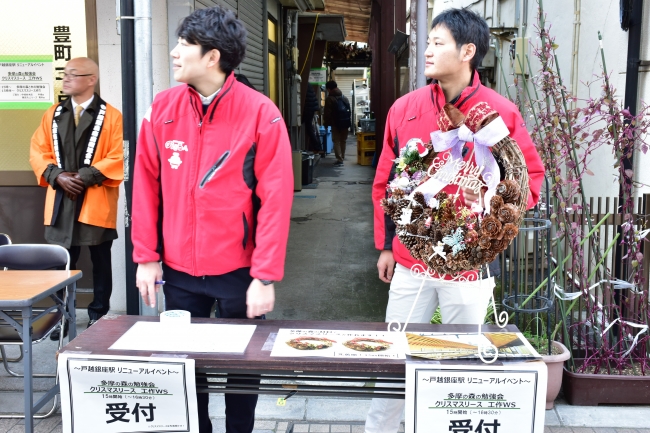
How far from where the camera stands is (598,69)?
568cm

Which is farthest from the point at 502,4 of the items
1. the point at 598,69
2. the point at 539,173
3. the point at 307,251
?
the point at 539,173

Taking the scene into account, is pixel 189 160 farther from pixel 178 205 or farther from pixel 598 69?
pixel 598 69

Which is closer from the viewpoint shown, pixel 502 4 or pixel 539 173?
pixel 539 173

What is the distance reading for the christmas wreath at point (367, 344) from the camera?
2.55 metres

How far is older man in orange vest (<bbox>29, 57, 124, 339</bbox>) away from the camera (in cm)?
501

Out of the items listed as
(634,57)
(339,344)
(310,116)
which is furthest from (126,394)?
(310,116)

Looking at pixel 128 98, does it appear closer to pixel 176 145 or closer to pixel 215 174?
pixel 176 145

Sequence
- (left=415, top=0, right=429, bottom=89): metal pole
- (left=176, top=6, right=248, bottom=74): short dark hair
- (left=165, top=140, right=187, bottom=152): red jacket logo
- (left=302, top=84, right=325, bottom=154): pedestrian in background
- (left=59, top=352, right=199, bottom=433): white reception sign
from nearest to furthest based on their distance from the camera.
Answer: (left=59, top=352, right=199, bottom=433): white reception sign < (left=176, top=6, right=248, bottom=74): short dark hair < (left=165, top=140, right=187, bottom=152): red jacket logo < (left=415, top=0, right=429, bottom=89): metal pole < (left=302, top=84, right=325, bottom=154): pedestrian in background

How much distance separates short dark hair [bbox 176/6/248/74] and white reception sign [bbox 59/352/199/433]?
125 centimetres

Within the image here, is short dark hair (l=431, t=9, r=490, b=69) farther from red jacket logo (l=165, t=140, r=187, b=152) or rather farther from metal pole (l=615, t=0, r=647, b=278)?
metal pole (l=615, t=0, r=647, b=278)

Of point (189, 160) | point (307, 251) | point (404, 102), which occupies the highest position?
point (404, 102)

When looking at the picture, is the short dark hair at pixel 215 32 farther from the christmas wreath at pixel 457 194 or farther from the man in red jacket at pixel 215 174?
the christmas wreath at pixel 457 194

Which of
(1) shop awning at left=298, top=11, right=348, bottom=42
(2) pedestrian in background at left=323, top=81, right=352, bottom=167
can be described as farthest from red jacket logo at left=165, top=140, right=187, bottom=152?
(2) pedestrian in background at left=323, top=81, right=352, bottom=167

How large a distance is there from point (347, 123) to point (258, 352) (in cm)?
1428
